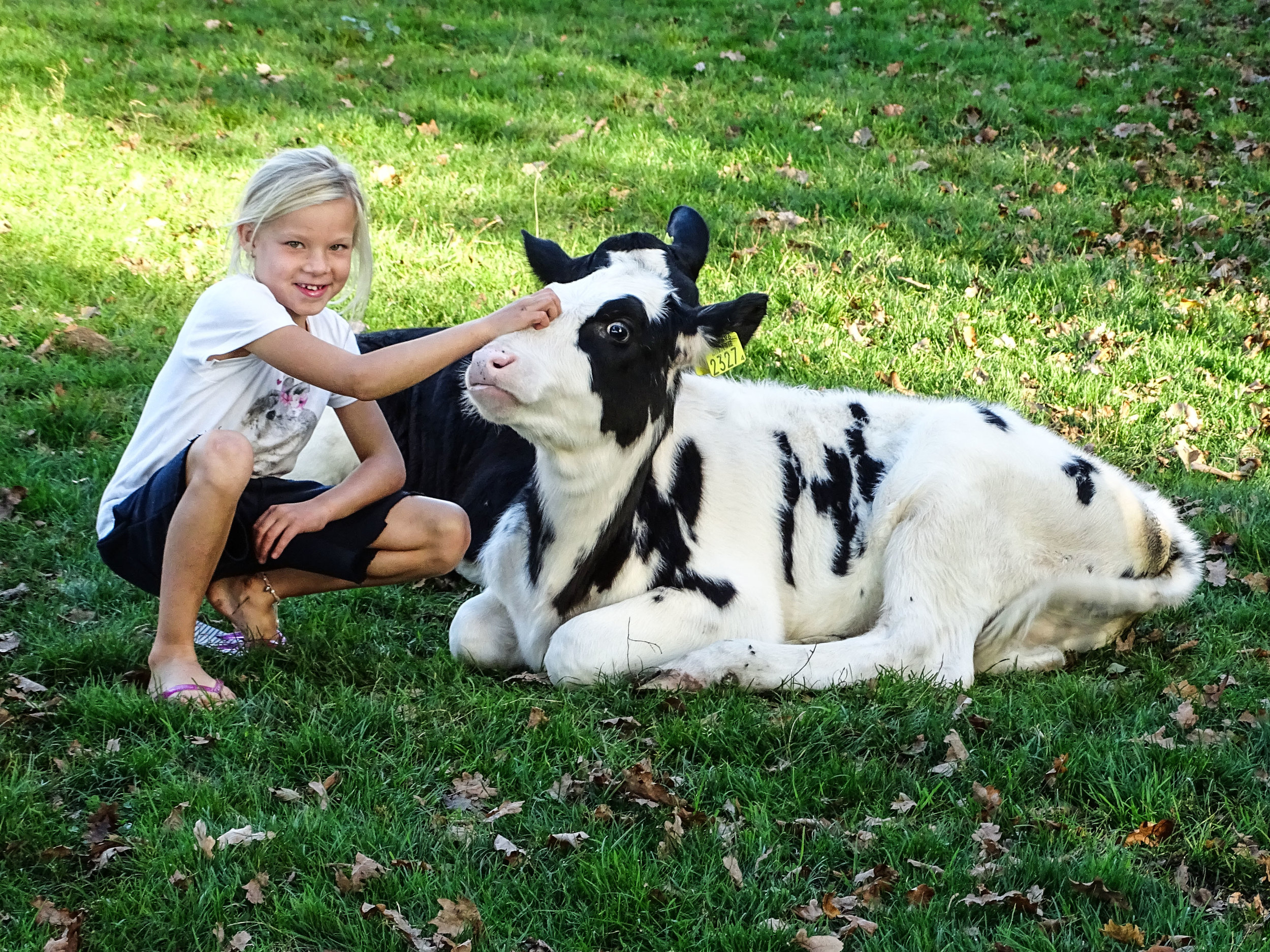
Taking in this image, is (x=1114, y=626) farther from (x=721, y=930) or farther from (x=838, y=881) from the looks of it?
(x=721, y=930)

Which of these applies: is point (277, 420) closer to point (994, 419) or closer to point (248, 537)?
point (248, 537)

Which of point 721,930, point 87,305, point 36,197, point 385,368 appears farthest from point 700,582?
point 36,197

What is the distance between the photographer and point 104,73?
1202 centimetres

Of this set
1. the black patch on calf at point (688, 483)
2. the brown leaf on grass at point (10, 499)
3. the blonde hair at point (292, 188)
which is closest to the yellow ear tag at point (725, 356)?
the black patch on calf at point (688, 483)

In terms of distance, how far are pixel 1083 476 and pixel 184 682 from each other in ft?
11.9

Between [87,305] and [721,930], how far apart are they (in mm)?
6795

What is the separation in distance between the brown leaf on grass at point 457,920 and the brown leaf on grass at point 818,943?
0.79 meters

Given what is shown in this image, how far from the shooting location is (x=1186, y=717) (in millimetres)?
4434

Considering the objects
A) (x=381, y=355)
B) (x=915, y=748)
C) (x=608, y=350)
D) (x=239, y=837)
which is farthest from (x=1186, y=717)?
(x=239, y=837)

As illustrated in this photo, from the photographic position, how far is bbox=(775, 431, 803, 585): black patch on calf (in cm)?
531

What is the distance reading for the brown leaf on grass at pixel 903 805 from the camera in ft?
12.6

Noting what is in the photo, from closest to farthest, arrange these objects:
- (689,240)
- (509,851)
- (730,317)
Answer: (509,851) → (730,317) → (689,240)

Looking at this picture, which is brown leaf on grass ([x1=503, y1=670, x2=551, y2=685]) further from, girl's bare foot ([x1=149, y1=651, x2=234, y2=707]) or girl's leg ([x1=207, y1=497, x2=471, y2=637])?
girl's bare foot ([x1=149, y1=651, x2=234, y2=707])

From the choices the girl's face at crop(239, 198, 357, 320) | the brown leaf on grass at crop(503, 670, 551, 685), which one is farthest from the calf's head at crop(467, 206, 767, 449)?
the brown leaf on grass at crop(503, 670, 551, 685)
